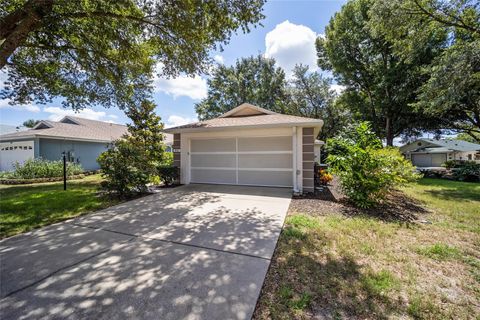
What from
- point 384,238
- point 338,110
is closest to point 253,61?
point 338,110

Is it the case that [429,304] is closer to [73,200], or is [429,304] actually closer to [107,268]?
[107,268]

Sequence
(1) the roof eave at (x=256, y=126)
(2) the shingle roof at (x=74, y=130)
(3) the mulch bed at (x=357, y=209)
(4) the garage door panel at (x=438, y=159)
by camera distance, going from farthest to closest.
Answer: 1. (4) the garage door panel at (x=438, y=159)
2. (2) the shingle roof at (x=74, y=130)
3. (1) the roof eave at (x=256, y=126)
4. (3) the mulch bed at (x=357, y=209)

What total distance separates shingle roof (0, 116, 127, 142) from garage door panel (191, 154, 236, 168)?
10141mm

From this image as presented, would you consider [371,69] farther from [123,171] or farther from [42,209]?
[42,209]

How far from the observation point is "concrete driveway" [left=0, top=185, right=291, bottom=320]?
191 centimetres

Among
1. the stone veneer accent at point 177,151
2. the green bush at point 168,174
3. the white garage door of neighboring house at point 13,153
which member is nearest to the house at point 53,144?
the white garage door of neighboring house at point 13,153

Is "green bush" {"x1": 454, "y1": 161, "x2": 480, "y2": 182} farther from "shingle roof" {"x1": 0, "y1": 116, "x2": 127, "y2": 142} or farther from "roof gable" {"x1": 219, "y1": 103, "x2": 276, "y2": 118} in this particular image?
"shingle roof" {"x1": 0, "y1": 116, "x2": 127, "y2": 142}

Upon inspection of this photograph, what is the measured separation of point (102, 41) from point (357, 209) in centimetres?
973

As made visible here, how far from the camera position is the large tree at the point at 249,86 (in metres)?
22.9

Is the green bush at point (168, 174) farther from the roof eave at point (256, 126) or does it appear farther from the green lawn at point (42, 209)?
the green lawn at point (42, 209)

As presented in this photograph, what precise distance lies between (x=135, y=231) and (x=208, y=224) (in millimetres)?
1364

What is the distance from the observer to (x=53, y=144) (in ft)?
42.9

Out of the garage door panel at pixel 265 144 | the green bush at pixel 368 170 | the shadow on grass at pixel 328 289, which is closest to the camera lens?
the shadow on grass at pixel 328 289

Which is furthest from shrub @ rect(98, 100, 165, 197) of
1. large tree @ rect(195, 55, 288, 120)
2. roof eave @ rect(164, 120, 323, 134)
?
large tree @ rect(195, 55, 288, 120)
